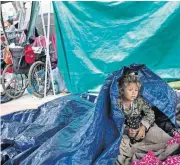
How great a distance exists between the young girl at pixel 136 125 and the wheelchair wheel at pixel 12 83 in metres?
3.13

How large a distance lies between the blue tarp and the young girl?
87mm

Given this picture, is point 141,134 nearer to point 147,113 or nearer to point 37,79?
point 147,113

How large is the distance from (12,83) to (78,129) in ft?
10.2

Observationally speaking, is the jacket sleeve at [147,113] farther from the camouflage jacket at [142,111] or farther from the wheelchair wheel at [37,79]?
the wheelchair wheel at [37,79]

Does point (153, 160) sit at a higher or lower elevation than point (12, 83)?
higher

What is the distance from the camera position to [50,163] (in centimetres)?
222

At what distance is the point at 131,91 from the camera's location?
2584mm

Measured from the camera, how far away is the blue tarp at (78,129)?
2.25m

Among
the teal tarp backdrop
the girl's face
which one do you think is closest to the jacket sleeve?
the girl's face

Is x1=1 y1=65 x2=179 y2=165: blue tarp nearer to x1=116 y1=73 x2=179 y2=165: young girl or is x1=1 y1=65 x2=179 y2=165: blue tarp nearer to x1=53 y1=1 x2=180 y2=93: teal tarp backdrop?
x1=116 y1=73 x2=179 y2=165: young girl

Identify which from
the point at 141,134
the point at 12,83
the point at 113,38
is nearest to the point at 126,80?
the point at 141,134

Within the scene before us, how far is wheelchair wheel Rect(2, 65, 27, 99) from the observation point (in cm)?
541

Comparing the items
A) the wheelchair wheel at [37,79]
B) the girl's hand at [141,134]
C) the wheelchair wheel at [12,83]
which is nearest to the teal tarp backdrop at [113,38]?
the wheelchair wheel at [37,79]

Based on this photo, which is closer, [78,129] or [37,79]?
[78,129]
